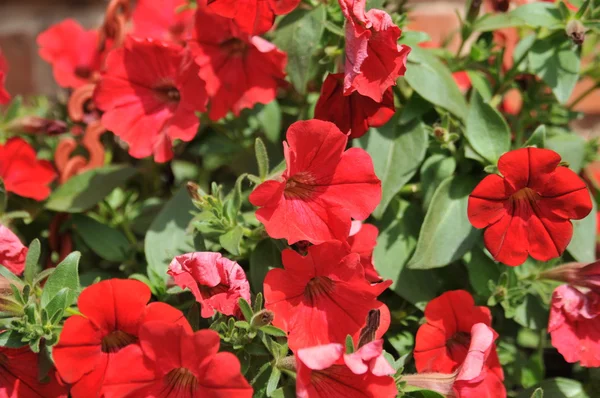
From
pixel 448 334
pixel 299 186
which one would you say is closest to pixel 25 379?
pixel 299 186

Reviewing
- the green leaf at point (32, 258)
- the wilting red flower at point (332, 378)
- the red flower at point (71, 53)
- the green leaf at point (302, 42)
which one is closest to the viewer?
the wilting red flower at point (332, 378)

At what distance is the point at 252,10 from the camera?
0.70 meters

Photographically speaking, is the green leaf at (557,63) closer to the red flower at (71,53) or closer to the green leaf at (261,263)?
the green leaf at (261,263)

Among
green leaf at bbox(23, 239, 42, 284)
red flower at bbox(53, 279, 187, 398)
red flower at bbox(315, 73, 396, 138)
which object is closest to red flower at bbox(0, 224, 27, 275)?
green leaf at bbox(23, 239, 42, 284)

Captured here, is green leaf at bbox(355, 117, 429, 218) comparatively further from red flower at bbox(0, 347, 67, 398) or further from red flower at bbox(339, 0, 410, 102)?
red flower at bbox(0, 347, 67, 398)

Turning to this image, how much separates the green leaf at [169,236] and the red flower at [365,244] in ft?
0.65

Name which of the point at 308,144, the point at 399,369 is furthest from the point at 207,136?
the point at 399,369

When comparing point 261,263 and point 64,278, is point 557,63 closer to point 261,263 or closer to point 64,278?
point 261,263

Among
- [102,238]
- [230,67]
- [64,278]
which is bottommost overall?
[102,238]

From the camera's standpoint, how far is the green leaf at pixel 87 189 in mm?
861

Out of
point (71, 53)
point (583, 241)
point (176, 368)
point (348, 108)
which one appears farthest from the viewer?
point (71, 53)

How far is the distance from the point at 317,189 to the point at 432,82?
8.5 inches

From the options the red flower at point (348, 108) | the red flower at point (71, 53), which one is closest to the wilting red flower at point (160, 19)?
the red flower at point (71, 53)

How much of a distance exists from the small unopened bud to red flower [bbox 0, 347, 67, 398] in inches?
27.4
